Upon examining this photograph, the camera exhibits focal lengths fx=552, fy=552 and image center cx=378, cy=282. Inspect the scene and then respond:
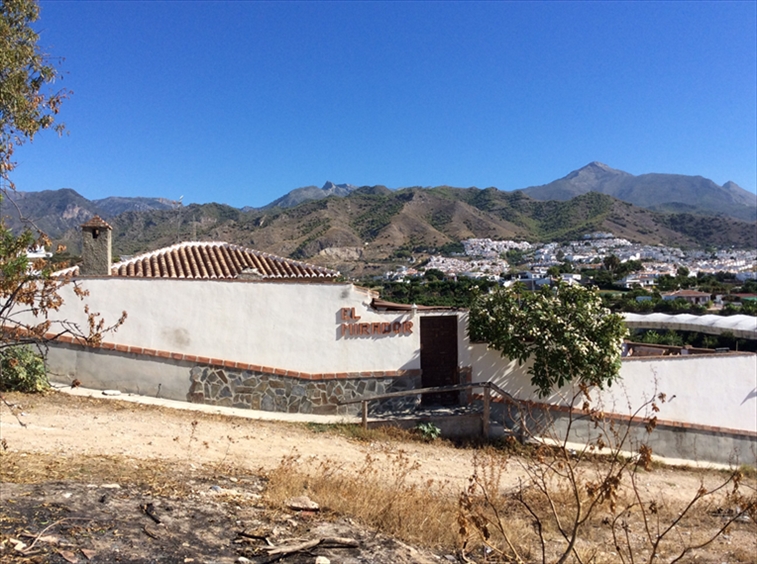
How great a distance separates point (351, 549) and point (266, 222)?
3873 inches

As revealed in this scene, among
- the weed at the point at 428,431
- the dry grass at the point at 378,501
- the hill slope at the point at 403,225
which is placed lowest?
the weed at the point at 428,431

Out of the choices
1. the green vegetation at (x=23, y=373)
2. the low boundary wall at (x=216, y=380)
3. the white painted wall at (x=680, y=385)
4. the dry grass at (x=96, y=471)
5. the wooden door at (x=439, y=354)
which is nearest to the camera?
Answer: the dry grass at (x=96, y=471)

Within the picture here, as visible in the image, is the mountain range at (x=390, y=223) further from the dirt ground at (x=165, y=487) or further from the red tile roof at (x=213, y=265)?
the dirt ground at (x=165, y=487)

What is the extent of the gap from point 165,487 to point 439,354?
26.4 ft

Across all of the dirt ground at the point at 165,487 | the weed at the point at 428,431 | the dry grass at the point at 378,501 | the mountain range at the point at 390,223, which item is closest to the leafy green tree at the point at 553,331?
the weed at the point at 428,431

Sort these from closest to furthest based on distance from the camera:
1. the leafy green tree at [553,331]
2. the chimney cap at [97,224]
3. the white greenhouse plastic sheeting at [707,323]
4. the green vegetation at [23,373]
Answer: the green vegetation at [23,373]
the leafy green tree at [553,331]
the chimney cap at [97,224]
the white greenhouse plastic sheeting at [707,323]

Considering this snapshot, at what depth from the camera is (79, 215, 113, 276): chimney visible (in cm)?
1359

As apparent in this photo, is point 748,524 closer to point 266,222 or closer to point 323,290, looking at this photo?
point 323,290

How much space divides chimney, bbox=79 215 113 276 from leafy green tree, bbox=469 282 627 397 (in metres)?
9.16

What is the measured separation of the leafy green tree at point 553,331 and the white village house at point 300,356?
0.65 m

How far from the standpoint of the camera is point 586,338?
1201cm

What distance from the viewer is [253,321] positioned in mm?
12344

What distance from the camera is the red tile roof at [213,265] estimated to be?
16.0 m

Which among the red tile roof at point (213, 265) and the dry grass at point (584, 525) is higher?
the red tile roof at point (213, 265)
